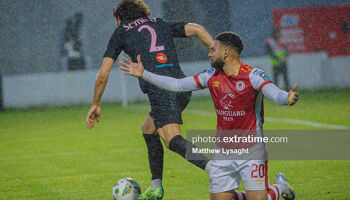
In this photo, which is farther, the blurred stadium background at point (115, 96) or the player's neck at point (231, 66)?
the blurred stadium background at point (115, 96)

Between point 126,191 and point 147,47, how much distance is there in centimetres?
139

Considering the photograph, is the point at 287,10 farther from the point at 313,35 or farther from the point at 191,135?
the point at 191,135

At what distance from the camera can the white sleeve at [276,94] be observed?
12.9ft

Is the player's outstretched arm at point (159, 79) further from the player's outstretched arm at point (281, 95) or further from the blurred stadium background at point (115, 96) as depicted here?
the blurred stadium background at point (115, 96)

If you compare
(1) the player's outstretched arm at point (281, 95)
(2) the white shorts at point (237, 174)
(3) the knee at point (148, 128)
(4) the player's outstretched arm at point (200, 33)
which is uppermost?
(4) the player's outstretched arm at point (200, 33)

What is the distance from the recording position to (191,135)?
9.59 m

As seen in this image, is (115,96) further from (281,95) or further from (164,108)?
(281,95)

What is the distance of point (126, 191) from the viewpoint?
17.4 ft

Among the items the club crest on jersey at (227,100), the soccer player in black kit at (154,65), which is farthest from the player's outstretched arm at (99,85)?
the club crest on jersey at (227,100)

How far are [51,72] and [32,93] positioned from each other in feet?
6.48

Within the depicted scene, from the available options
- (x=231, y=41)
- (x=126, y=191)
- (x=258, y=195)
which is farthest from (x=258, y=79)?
(x=126, y=191)

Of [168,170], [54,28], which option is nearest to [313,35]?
[54,28]

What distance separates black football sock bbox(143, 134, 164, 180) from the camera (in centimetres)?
550

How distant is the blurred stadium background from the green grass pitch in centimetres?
2
